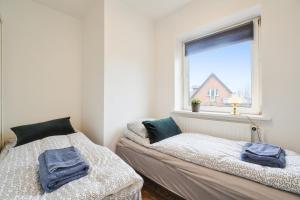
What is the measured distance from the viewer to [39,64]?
224 centimetres

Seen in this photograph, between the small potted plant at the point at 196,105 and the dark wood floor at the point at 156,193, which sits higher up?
the small potted plant at the point at 196,105

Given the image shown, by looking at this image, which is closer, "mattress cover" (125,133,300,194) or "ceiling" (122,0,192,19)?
"mattress cover" (125,133,300,194)

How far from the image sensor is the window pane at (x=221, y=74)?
200 centimetres

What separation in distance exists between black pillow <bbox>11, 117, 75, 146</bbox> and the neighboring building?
203 cm

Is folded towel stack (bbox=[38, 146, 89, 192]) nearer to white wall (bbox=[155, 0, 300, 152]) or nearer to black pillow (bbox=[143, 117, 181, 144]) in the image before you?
black pillow (bbox=[143, 117, 181, 144])

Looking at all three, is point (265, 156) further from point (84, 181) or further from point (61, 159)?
point (61, 159)

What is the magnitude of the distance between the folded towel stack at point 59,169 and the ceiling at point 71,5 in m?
2.12

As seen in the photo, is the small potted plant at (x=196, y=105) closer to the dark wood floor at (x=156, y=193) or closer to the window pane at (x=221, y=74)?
the window pane at (x=221, y=74)

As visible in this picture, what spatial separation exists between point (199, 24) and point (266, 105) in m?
1.37

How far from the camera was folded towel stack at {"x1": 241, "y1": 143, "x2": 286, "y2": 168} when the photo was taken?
1.14 metres

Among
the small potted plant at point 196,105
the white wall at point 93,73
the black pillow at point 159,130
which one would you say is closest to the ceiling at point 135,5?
the white wall at point 93,73

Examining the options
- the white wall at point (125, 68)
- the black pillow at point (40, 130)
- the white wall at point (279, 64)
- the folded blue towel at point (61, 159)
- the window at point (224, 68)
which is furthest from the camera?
the white wall at point (125, 68)

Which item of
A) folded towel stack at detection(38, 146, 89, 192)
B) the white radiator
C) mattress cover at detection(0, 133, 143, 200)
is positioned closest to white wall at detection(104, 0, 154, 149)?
the white radiator

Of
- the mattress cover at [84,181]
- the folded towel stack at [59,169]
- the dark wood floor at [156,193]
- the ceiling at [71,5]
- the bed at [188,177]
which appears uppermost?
the ceiling at [71,5]
